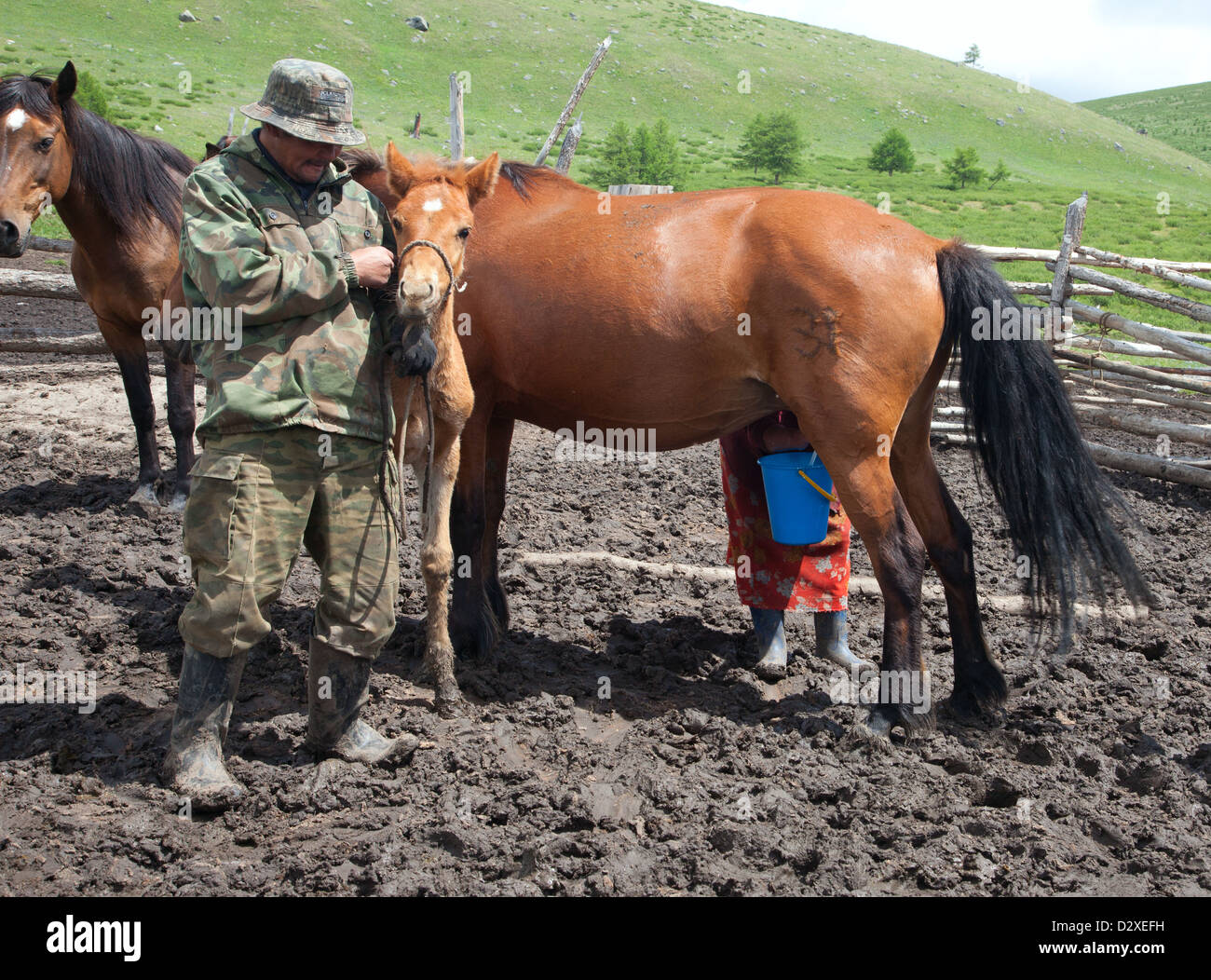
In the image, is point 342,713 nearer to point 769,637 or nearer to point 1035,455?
point 769,637

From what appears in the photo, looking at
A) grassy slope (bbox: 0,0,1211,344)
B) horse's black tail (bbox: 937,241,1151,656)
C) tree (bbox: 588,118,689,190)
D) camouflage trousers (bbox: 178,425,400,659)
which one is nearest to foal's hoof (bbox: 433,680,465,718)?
camouflage trousers (bbox: 178,425,400,659)

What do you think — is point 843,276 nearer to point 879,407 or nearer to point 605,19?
point 879,407

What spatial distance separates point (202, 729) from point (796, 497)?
8.89 ft

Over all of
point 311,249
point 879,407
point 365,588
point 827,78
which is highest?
point 827,78

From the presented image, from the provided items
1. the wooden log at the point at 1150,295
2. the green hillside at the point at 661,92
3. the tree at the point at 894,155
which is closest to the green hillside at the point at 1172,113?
the green hillside at the point at 661,92

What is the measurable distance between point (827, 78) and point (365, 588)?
3407 inches

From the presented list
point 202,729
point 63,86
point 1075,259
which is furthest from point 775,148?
point 202,729

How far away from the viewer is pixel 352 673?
134 inches

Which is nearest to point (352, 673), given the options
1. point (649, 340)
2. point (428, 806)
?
point (428, 806)

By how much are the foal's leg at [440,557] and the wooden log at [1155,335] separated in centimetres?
618

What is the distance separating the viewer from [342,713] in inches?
134

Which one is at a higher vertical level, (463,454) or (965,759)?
(463,454)

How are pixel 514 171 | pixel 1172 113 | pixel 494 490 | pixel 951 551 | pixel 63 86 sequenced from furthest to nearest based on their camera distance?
pixel 1172 113
pixel 63 86
pixel 494 490
pixel 514 171
pixel 951 551

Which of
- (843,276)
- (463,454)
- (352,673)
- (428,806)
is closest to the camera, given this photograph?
(428,806)
